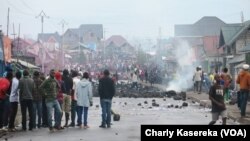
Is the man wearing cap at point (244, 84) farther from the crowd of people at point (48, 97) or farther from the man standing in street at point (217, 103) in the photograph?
the crowd of people at point (48, 97)

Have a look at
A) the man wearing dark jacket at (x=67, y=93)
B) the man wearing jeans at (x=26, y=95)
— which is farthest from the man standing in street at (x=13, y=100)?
the man wearing dark jacket at (x=67, y=93)

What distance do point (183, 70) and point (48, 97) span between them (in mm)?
52905

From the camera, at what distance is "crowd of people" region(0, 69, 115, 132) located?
17859mm

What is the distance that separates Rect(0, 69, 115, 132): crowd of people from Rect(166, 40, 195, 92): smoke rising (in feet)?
101

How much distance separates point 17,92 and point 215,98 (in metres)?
6.70

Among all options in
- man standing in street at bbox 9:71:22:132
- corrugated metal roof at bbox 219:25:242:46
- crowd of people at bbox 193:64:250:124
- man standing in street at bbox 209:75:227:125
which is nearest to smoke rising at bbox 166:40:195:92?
corrugated metal roof at bbox 219:25:242:46

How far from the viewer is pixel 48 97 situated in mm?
17781

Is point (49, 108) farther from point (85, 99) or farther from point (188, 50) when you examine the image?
point (188, 50)

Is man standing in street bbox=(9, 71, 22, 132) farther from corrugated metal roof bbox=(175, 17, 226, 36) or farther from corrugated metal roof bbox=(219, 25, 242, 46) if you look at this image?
corrugated metal roof bbox=(175, 17, 226, 36)

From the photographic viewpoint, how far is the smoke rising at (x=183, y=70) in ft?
174

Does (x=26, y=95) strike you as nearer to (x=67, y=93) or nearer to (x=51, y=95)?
(x=51, y=95)

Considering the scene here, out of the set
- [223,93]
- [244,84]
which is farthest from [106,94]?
[244,84]

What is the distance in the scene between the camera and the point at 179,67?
76.9 m

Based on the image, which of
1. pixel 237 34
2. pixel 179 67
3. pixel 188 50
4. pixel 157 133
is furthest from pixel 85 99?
pixel 188 50
